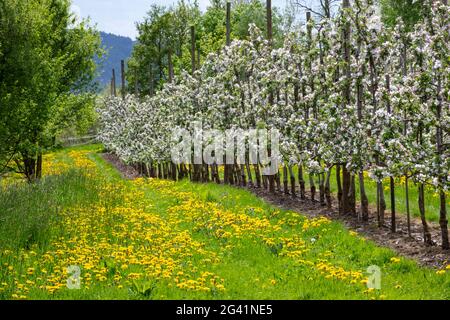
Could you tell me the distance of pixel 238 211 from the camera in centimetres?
1738

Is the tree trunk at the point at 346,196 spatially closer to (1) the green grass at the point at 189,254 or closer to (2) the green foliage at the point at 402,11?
(1) the green grass at the point at 189,254

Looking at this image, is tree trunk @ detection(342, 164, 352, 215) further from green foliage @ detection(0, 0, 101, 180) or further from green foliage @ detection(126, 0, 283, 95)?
green foliage @ detection(126, 0, 283, 95)

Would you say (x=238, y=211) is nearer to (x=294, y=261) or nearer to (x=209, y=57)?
(x=294, y=261)

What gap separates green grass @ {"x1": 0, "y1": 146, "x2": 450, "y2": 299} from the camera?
9.23 m

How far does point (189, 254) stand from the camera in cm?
1138

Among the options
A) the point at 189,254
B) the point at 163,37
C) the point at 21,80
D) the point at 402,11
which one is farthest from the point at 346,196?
the point at 163,37

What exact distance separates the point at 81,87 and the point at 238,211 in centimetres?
2163

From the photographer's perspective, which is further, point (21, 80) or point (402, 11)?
point (402, 11)

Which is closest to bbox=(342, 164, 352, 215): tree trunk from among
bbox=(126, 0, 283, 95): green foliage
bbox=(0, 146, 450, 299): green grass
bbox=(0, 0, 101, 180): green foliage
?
bbox=(0, 146, 450, 299): green grass

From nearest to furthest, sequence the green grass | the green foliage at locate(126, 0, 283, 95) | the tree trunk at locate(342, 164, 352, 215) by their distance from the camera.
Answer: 1. the green grass
2. the tree trunk at locate(342, 164, 352, 215)
3. the green foliage at locate(126, 0, 283, 95)

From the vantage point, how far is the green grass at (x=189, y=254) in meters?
9.23

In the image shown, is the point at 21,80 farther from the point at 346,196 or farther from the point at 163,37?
the point at 163,37

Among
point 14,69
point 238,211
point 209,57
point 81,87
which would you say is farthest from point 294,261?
point 81,87

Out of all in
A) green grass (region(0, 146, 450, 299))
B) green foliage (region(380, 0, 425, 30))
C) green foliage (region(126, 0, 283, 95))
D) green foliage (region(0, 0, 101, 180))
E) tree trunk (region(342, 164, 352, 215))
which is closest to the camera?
green grass (region(0, 146, 450, 299))
